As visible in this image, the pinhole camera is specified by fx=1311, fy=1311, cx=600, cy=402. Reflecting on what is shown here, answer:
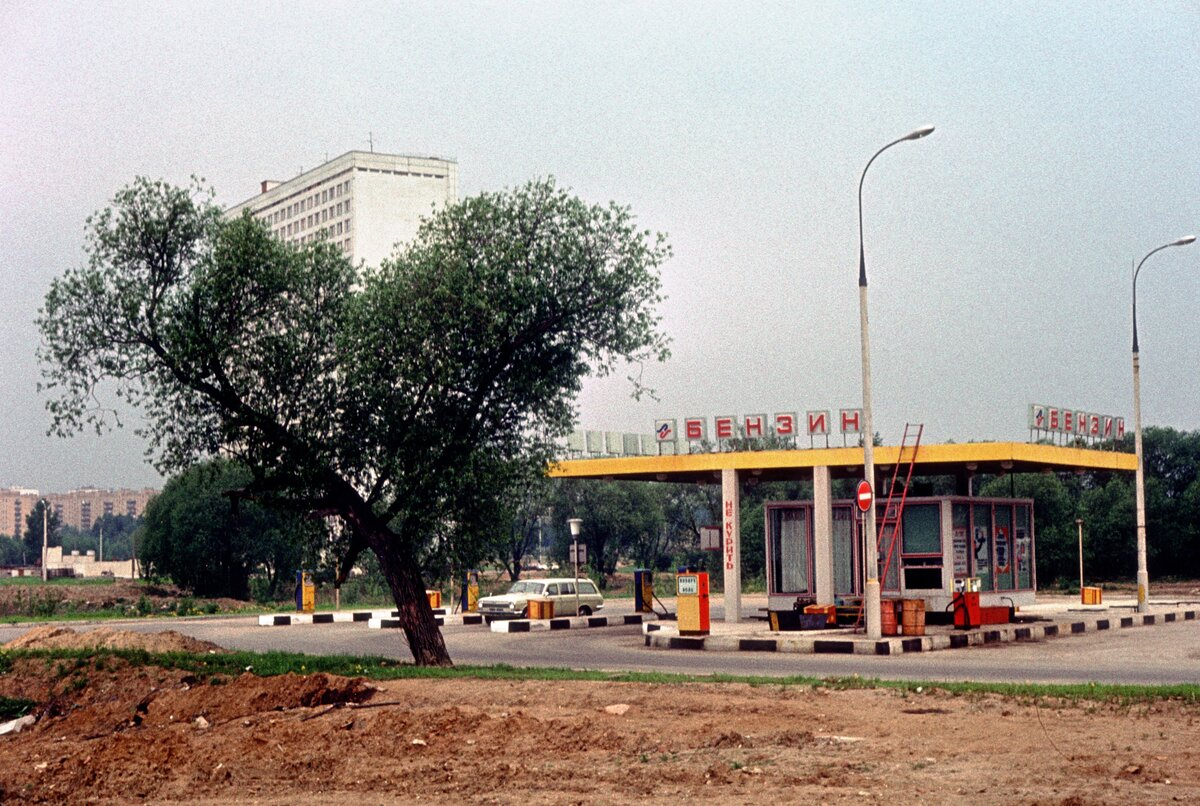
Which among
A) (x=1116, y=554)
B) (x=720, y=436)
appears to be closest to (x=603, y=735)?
(x=720, y=436)

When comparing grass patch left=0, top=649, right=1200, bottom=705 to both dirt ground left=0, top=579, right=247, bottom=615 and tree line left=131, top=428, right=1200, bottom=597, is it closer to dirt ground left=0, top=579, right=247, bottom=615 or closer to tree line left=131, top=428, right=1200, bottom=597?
dirt ground left=0, top=579, right=247, bottom=615

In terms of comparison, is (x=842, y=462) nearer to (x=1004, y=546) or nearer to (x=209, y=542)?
(x=1004, y=546)

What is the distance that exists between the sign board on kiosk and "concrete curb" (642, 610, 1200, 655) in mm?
275

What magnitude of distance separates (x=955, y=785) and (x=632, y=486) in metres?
76.1

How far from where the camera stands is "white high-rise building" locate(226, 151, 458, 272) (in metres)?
126

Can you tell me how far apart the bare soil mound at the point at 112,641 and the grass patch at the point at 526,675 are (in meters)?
0.79

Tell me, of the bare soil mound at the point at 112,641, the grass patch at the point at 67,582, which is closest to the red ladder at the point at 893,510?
the bare soil mound at the point at 112,641

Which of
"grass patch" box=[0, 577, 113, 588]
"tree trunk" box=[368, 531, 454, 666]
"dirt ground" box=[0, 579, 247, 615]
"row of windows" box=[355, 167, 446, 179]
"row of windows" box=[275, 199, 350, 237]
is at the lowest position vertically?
"grass patch" box=[0, 577, 113, 588]

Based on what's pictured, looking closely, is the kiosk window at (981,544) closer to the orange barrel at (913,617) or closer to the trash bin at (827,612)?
the trash bin at (827,612)

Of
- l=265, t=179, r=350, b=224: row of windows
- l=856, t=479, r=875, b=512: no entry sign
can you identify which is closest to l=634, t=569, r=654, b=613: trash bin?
l=856, t=479, r=875, b=512: no entry sign

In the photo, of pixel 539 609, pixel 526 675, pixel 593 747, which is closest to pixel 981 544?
pixel 539 609

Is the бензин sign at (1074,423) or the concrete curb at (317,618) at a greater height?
the бензин sign at (1074,423)

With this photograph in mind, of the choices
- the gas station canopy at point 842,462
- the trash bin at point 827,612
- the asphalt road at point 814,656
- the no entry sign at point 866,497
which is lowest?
the asphalt road at point 814,656

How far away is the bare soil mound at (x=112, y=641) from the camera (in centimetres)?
2102
